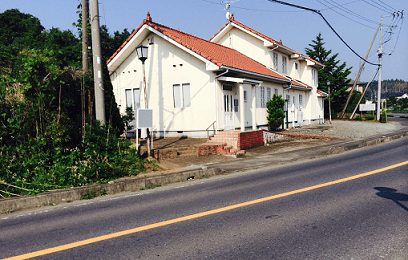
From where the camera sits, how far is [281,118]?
20.7 meters

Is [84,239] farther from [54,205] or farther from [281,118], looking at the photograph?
[281,118]

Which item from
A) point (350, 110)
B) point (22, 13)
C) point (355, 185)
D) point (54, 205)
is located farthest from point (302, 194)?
point (22, 13)

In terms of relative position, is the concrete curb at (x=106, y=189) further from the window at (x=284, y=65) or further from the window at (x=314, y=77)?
the window at (x=314, y=77)

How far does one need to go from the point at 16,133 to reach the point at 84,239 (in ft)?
18.4

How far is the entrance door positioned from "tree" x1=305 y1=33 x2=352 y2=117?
3121 centimetres

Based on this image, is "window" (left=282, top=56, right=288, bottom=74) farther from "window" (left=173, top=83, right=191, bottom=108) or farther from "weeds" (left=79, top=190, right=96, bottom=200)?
"weeds" (left=79, top=190, right=96, bottom=200)

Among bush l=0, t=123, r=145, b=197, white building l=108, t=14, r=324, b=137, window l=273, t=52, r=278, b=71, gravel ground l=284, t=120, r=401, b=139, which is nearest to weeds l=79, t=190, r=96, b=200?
bush l=0, t=123, r=145, b=197

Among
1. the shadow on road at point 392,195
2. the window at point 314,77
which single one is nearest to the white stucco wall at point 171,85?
the shadow on road at point 392,195

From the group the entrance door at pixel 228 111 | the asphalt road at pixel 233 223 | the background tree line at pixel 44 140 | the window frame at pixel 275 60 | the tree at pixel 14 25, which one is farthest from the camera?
the tree at pixel 14 25

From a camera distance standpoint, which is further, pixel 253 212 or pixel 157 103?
pixel 157 103

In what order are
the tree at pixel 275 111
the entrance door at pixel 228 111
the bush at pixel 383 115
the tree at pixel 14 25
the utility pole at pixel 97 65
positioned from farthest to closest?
the tree at pixel 14 25 < the bush at pixel 383 115 < the tree at pixel 275 111 < the entrance door at pixel 228 111 < the utility pole at pixel 97 65

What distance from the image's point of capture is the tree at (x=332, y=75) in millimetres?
44031

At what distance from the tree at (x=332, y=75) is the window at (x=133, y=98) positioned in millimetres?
33450

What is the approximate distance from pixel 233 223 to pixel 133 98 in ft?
51.1
